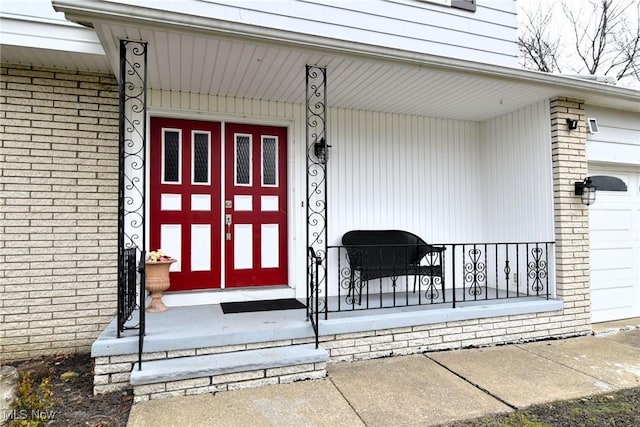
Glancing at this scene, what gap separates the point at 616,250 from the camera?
481cm

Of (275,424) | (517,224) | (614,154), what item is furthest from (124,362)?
(614,154)

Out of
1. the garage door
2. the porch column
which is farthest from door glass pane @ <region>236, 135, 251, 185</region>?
the garage door

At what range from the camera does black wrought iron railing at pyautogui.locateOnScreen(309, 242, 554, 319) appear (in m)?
4.11

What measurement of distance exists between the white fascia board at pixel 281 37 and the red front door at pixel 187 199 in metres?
1.62

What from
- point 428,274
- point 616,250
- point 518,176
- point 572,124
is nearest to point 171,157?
point 428,274

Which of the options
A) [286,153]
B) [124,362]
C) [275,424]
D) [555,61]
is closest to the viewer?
[275,424]

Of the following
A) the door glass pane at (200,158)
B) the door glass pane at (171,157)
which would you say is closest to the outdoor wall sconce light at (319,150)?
the door glass pane at (200,158)

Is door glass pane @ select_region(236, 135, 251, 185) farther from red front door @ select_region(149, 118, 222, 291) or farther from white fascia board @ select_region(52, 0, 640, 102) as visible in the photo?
white fascia board @ select_region(52, 0, 640, 102)

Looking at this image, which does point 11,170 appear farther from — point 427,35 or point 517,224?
point 517,224

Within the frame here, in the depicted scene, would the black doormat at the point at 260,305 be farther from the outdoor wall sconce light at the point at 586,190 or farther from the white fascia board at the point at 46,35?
the outdoor wall sconce light at the point at 586,190

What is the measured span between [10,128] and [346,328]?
11.5 feet

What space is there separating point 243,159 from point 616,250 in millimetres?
4614

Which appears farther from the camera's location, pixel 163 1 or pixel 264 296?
pixel 264 296

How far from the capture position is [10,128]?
11.7 ft
